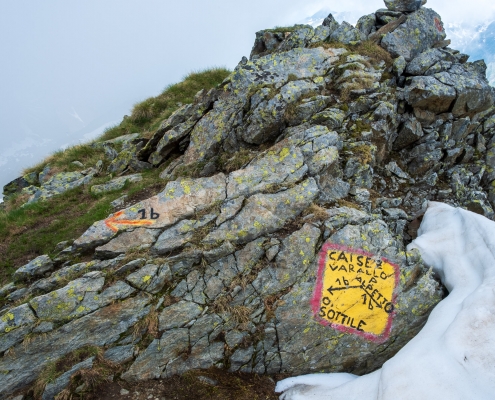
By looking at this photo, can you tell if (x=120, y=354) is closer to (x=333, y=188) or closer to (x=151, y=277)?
(x=151, y=277)

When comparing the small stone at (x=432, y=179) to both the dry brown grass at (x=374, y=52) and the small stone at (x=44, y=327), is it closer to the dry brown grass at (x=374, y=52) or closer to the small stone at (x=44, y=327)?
the dry brown grass at (x=374, y=52)

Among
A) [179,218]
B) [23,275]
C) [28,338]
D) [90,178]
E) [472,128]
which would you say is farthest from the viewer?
[90,178]

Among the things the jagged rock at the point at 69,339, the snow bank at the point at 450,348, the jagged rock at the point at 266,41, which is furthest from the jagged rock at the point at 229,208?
the jagged rock at the point at 266,41

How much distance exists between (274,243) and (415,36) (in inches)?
596

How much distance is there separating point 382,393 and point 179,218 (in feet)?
24.1

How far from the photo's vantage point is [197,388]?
7672 millimetres

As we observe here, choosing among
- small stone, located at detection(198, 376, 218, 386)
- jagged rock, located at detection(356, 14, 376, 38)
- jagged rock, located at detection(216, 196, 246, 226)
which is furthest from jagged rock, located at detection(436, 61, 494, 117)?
small stone, located at detection(198, 376, 218, 386)

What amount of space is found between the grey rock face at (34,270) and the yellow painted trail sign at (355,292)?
8.30 m

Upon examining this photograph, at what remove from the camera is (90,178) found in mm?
16375

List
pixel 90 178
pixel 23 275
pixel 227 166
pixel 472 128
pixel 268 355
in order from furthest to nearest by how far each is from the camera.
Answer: pixel 90 178 → pixel 472 128 → pixel 227 166 → pixel 23 275 → pixel 268 355

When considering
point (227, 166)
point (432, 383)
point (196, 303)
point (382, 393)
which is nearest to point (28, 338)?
point (196, 303)

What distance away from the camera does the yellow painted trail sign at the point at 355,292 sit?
8438mm

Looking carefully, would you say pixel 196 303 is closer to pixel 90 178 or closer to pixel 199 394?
pixel 199 394

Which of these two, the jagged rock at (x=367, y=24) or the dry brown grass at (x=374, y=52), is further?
the jagged rock at (x=367, y=24)
